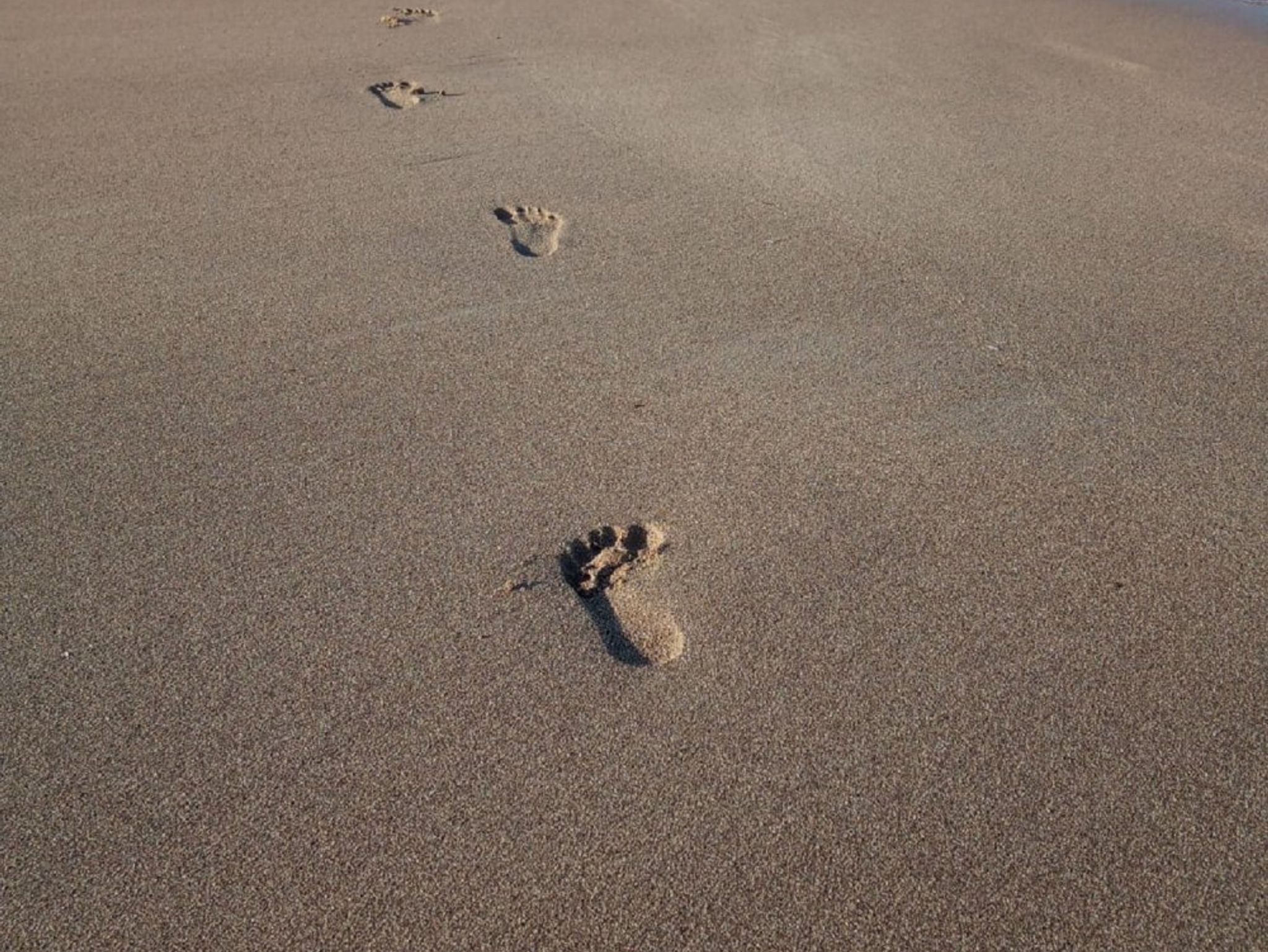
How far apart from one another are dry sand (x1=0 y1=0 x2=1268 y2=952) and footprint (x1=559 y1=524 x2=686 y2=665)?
36 mm

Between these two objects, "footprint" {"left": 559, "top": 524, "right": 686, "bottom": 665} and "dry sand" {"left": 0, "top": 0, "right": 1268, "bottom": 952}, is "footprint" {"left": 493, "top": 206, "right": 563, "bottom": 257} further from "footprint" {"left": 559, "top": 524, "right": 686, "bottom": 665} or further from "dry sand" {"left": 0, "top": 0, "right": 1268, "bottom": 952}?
"footprint" {"left": 559, "top": 524, "right": 686, "bottom": 665}

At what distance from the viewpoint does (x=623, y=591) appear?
8.38 feet

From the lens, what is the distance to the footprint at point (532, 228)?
402 centimetres

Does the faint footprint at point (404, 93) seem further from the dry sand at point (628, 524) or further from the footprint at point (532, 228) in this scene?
the footprint at point (532, 228)

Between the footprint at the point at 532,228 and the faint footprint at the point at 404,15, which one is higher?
the footprint at the point at 532,228

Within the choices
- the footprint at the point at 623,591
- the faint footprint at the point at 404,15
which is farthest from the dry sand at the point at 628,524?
the faint footprint at the point at 404,15

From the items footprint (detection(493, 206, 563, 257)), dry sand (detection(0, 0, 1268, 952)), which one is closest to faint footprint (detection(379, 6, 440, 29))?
dry sand (detection(0, 0, 1268, 952))

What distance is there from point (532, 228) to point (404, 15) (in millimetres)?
3118

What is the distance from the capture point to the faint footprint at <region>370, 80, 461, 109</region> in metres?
5.31

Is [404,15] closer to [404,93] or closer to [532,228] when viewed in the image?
[404,93]

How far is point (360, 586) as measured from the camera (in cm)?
255

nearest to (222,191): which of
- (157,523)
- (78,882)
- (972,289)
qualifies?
(157,523)

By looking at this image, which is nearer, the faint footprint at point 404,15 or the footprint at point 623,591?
the footprint at point 623,591

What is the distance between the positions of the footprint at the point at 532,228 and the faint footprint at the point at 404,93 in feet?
4.35
